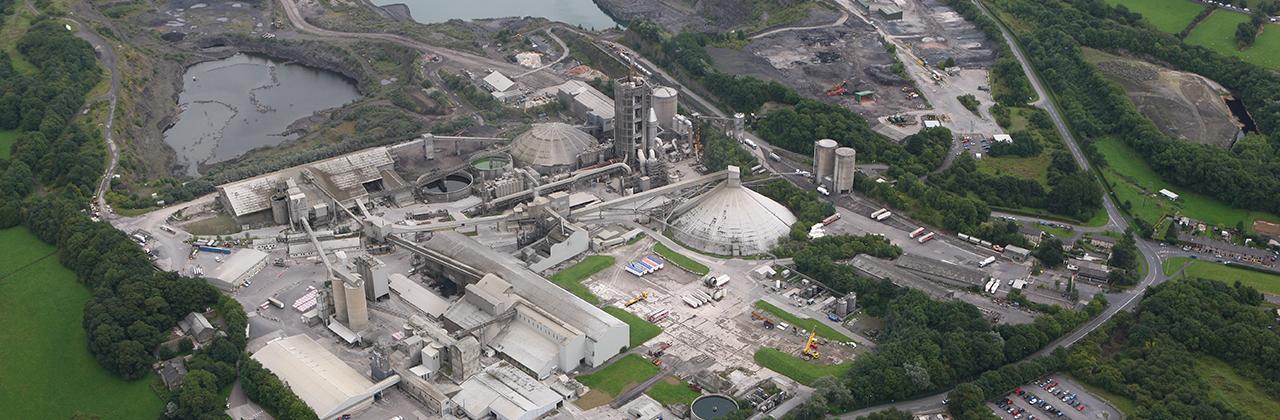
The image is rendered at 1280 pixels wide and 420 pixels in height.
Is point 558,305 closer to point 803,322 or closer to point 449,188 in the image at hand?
point 803,322

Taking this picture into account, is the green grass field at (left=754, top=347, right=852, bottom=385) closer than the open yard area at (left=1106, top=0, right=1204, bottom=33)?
Yes

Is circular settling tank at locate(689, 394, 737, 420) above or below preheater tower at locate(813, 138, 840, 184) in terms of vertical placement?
below

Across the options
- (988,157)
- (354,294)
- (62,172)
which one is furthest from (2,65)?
(988,157)

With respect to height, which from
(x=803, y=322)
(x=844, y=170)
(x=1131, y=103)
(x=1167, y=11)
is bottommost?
(x=803, y=322)

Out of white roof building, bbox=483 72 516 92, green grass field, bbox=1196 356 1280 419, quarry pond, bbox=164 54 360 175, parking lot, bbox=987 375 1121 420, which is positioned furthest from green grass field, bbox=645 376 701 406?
white roof building, bbox=483 72 516 92

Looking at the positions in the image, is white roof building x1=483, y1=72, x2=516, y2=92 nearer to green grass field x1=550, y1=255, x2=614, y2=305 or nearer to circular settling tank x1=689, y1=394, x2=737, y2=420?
green grass field x1=550, y1=255, x2=614, y2=305

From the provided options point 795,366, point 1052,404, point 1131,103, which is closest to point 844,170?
point 795,366

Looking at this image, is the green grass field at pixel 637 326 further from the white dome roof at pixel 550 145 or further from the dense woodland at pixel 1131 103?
the dense woodland at pixel 1131 103
